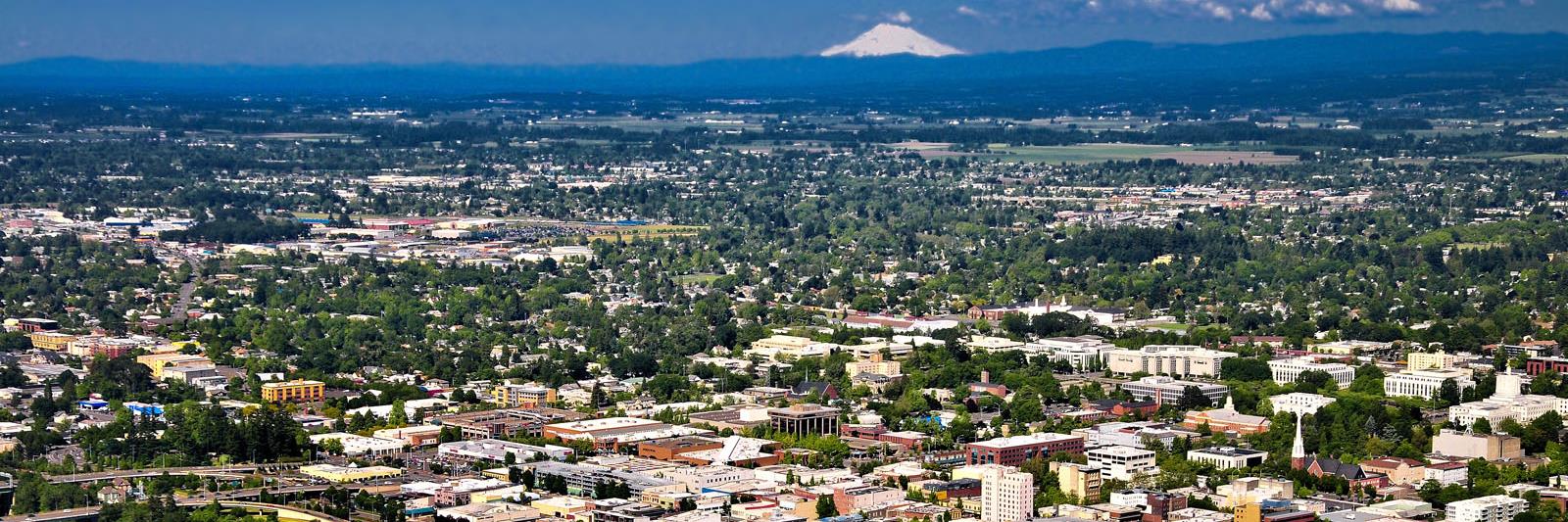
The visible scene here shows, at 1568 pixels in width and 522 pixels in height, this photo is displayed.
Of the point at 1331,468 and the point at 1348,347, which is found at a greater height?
the point at 1331,468

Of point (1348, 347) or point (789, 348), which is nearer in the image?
point (789, 348)

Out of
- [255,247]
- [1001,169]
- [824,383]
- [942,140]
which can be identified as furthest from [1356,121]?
[824,383]

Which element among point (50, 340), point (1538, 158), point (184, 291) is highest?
point (50, 340)

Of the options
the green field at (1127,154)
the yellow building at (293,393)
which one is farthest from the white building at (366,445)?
the green field at (1127,154)

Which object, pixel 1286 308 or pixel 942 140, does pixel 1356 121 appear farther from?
pixel 1286 308

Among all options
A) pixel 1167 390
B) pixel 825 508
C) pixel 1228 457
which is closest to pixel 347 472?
pixel 825 508

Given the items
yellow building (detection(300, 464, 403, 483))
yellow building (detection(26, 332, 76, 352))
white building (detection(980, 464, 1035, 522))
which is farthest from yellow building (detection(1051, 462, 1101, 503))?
yellow building (detection(26, 332, 76, 352))

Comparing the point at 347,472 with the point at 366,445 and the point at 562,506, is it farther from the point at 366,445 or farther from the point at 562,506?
the point at 562,506
